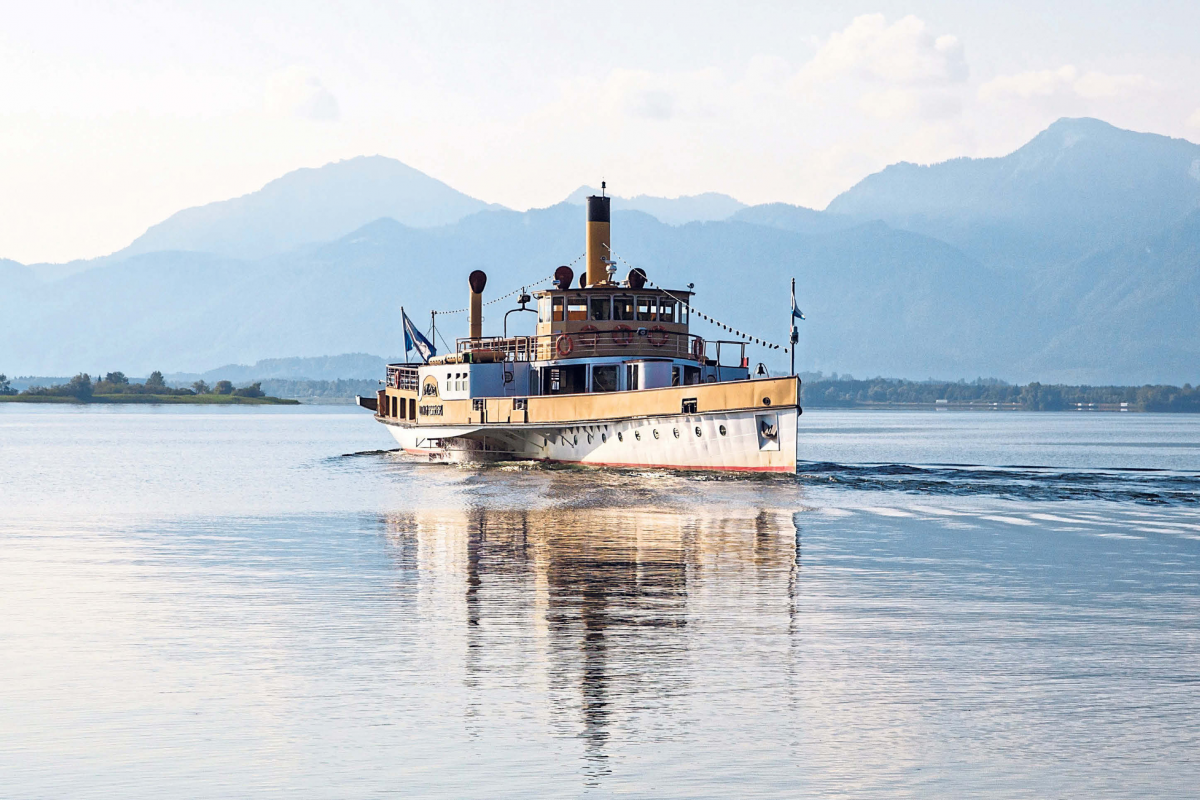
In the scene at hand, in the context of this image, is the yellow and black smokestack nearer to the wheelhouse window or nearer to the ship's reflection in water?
the wheelhouse window

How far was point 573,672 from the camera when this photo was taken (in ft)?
56.3

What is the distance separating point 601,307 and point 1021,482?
808 inches

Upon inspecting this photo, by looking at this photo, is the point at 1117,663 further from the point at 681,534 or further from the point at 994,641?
the point at 681,534

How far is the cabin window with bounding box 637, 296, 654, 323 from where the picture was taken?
64375 mm

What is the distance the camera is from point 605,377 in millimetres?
63531

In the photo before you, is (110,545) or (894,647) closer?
(894,647)

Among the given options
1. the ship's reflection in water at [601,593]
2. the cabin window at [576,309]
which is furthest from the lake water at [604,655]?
the cabin window at [576,309]

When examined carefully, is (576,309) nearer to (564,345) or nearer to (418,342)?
(564,345)

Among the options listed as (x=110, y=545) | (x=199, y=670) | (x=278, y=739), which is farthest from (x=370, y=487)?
(x=278, y=739)

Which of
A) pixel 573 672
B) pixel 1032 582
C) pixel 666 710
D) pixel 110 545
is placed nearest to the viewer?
pixel 666 710

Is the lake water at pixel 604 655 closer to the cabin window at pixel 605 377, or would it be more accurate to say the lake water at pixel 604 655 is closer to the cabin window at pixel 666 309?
the cabin window at pixel 605 377

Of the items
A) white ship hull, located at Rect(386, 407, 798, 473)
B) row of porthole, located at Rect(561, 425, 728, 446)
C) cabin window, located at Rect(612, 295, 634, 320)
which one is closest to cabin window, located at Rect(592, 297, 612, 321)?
cabin window, located at Rect(612, 295, 634, 320)

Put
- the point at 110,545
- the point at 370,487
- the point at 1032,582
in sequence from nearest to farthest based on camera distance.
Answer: the point at 1032,582 < the point at 110,545 < the point at 370,487

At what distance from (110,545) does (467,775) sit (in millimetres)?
23851
